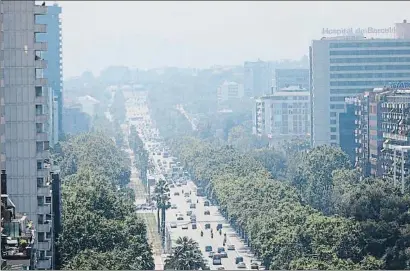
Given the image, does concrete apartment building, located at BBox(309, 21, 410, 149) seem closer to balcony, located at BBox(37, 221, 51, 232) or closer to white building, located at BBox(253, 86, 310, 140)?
white building, located at BBox(253, 86, 310, 140)

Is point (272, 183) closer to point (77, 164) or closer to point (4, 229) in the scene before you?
point (77, 164)

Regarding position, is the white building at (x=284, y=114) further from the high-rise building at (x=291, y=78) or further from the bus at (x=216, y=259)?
the bus at (x=216, y=259)

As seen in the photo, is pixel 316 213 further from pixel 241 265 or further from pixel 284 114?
pixel 284 114

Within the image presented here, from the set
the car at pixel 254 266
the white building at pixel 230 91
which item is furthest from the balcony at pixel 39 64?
the white building at pixel 230 91

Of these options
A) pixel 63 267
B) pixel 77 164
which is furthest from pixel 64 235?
pixel 77 164

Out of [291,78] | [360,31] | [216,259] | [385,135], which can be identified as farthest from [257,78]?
[216,259]
